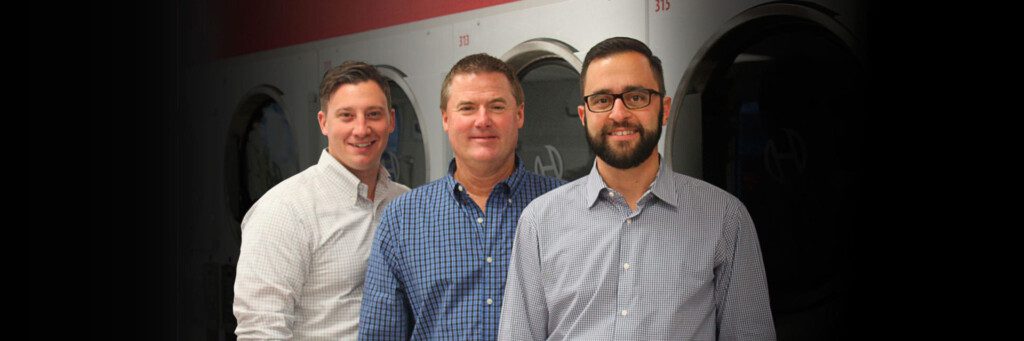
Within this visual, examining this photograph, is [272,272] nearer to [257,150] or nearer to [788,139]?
[257,150]

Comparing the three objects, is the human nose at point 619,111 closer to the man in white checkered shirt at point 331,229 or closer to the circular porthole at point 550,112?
the circular porthole at point 550,112

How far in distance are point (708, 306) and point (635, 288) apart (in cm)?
14

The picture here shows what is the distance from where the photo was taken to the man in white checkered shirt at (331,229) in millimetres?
2836

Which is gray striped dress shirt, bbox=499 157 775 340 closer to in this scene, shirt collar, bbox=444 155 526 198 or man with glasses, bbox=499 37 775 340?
man with glasses, bbox=499 37 775 340

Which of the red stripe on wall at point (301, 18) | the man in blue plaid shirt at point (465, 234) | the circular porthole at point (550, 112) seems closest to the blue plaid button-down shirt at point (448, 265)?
the man in blue plaid shirt at point (465, 234)

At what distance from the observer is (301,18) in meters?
3.38

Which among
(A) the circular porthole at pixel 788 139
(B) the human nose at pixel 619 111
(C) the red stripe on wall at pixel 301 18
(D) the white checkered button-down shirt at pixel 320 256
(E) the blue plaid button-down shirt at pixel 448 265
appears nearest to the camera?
(A) the circular porthole at pixel 788 139

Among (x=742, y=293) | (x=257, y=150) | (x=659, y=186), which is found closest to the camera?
(x=742, y=293)

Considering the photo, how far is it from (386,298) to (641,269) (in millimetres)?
662

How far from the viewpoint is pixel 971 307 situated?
1.86 metres

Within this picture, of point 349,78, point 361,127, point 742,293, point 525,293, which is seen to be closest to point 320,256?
point 361,127

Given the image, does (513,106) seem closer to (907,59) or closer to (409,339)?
(409,339)

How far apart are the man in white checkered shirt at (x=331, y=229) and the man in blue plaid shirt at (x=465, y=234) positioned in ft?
1.14

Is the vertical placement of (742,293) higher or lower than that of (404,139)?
lower
